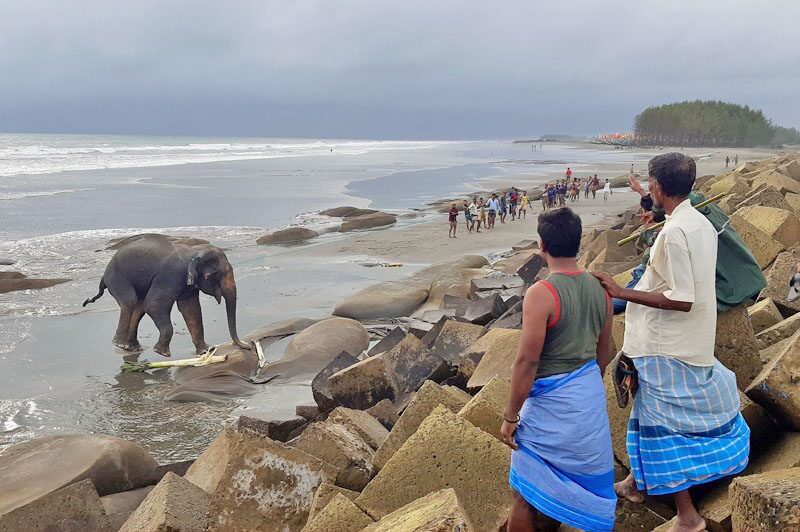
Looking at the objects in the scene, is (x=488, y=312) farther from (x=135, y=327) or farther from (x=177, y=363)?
(x=135, y=327)

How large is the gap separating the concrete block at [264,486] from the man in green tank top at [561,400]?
1209 millimetres

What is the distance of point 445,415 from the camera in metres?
3.33

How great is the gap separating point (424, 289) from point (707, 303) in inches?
353

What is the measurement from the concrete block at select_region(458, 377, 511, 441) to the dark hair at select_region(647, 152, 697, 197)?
52.4 inches

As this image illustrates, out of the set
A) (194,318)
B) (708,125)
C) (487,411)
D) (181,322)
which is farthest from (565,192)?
(708,125)

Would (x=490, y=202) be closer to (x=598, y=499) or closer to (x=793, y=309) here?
(x=793, y=309)

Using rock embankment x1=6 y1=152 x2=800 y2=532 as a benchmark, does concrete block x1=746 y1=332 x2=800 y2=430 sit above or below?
above

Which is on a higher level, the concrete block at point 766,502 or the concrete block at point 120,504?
the concrete block at point 766,502

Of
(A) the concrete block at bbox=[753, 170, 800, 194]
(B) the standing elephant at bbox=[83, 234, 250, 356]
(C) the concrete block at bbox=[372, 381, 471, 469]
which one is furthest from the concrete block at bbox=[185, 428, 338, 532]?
(A) the concrete block at bbox=[753, 170, 800, 194]

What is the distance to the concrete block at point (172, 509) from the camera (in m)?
3.22

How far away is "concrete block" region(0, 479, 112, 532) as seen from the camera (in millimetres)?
3746

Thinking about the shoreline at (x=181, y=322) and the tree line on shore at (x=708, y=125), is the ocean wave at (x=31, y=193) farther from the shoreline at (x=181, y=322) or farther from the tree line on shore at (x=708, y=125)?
the tree line on shore at (x=708, y=125)

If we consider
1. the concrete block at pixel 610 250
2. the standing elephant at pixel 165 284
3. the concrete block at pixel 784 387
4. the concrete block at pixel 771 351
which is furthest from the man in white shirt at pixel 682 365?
the standing elephant at pixel 165 284

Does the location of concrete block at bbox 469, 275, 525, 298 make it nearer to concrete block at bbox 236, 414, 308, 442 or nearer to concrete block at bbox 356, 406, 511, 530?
concrete block at bbox 236, 414, 308, 442
